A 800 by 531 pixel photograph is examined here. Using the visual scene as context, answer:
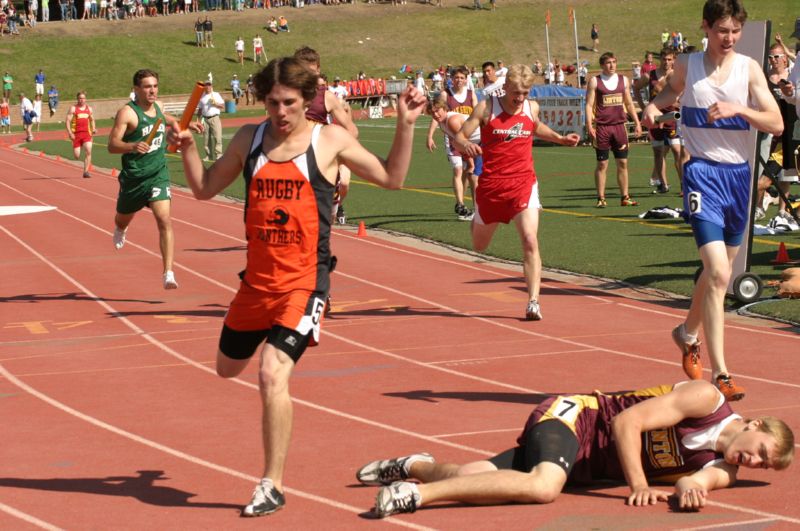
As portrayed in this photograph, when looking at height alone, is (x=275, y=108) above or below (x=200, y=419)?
above

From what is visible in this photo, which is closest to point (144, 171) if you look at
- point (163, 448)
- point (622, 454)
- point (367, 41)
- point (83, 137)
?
point (163, 448)

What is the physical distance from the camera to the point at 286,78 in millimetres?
5961

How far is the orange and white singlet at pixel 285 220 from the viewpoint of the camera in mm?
6078

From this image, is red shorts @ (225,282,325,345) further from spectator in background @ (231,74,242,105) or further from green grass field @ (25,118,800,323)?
spectator in background @ (231,74,242,105)

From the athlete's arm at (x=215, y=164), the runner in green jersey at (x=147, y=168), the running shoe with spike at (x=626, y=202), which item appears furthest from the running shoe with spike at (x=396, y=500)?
the running shoe with spike at (x=626, y=202)

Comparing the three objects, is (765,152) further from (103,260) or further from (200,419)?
(200,419)

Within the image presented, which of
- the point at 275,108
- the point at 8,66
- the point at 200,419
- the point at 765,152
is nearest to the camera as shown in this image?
the point at 275,108

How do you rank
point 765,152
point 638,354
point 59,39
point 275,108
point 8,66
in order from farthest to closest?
1. point 59,39
2. point 8,66
3. point 765,152
4. point 638,354
5. point 275,108

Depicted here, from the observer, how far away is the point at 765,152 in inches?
621

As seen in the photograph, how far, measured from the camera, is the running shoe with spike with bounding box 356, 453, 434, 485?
6.14m

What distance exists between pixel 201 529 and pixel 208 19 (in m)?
71.2

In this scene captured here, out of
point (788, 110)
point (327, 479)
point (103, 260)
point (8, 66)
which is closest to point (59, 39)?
point (8, 66)

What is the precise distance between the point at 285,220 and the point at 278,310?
1.32ft

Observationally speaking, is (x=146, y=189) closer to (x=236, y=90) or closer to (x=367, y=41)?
(x=236, y=90)
